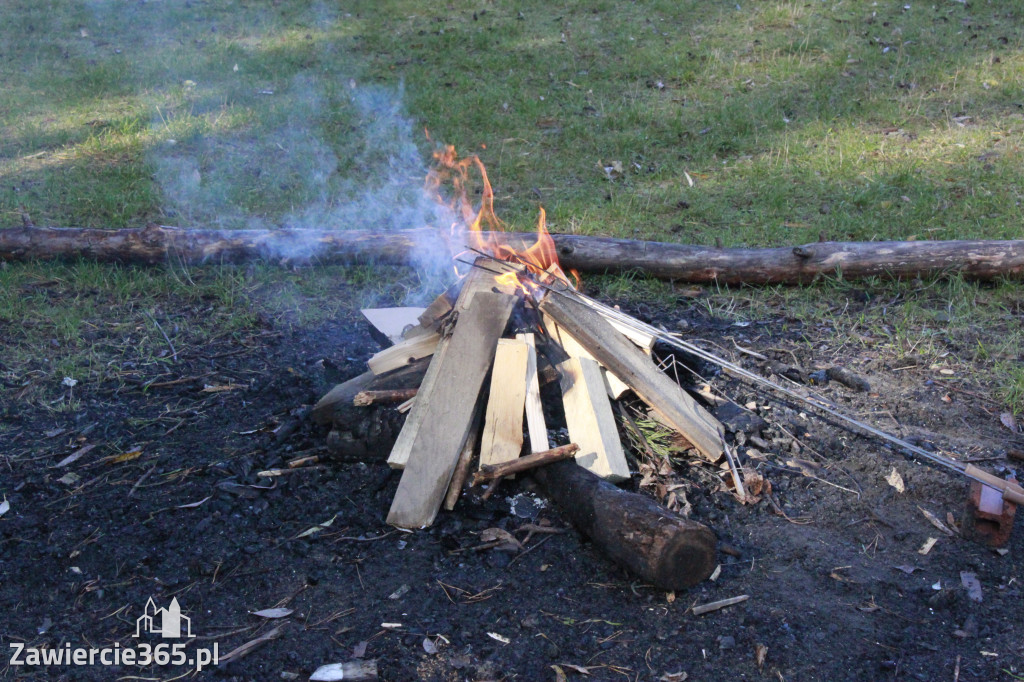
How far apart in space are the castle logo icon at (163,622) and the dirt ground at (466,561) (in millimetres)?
30

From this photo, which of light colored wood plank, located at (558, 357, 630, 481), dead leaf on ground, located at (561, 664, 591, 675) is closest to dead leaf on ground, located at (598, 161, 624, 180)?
light colored wood plank, located at (558, 357, 630, 481)

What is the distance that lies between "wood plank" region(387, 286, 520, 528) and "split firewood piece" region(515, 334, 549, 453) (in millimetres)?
177

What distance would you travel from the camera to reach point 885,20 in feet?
29.1

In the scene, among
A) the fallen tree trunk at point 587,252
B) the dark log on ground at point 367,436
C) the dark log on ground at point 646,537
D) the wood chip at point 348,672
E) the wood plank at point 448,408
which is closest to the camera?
the wood chip at point 348,672

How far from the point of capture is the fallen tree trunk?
506 cm

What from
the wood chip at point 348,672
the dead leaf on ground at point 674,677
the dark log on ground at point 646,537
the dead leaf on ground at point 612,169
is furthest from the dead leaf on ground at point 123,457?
the dead leaf on ground at point 612,169

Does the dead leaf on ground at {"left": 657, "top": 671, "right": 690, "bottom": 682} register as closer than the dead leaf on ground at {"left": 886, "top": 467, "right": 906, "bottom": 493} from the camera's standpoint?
Yes

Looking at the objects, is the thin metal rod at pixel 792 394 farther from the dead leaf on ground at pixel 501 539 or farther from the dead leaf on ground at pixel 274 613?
the dead leaf on ground at pixel 274 613

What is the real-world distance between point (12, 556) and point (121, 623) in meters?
0.64

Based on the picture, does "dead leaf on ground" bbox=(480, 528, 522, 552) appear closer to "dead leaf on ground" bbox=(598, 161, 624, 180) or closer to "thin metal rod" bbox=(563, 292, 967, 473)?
"thin metal rod" bbox=(563, 292, 967, 473)

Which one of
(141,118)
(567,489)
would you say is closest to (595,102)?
(141,118)

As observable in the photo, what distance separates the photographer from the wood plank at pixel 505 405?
11.1ft

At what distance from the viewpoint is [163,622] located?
2.78 metres

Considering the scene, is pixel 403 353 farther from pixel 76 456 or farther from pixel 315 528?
pixel 76 456
